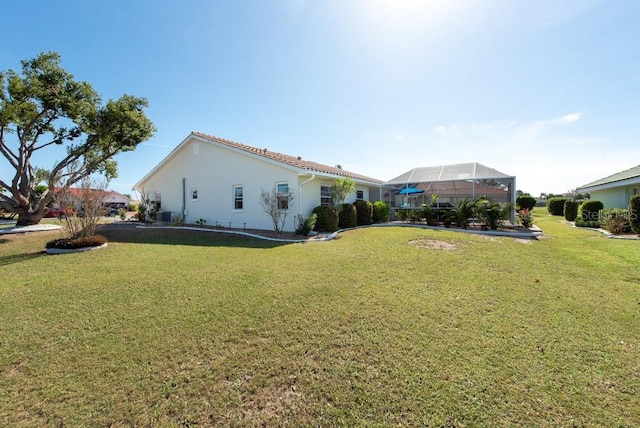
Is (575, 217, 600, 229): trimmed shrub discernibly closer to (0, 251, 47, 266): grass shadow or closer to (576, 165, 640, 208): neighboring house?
(576, 165, 640, 208): neighboring house

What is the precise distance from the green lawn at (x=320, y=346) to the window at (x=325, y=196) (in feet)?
27.4

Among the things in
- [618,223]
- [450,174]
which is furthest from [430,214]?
[618,223]

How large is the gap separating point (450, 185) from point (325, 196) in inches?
433

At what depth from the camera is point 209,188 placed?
52.7ft

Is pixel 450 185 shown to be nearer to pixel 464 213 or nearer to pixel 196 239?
pixel 464 213

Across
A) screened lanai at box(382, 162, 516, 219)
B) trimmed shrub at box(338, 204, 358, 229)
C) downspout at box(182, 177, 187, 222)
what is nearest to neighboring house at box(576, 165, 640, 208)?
screened lanai at box(382, 162, 516, 219)

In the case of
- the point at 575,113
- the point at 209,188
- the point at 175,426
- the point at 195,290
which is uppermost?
the point at 575,113

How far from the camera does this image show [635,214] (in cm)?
1110

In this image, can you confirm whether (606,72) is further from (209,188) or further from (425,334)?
(209,188)

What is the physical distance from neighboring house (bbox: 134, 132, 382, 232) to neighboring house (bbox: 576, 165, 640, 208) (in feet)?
45.3

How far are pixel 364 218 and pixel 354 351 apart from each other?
13.2 metres

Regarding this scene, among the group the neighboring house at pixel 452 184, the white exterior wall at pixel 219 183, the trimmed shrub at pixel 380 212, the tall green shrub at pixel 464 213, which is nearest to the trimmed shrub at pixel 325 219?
the white exterior wall at pixel 219 183

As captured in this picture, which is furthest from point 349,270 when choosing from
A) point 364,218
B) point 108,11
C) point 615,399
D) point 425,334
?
point 108,11

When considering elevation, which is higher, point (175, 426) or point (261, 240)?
point (261, 240)
